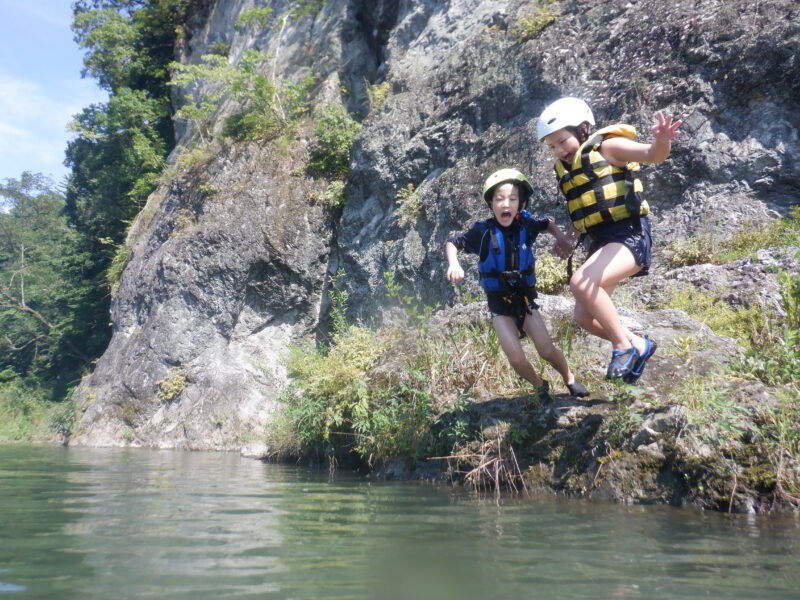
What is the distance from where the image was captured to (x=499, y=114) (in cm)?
989

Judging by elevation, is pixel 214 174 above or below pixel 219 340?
above

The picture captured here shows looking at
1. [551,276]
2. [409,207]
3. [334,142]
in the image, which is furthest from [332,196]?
[551,276]

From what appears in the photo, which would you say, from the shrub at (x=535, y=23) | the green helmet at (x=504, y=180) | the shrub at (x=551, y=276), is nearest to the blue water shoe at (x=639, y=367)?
the green helmet at (x=504, y=180)

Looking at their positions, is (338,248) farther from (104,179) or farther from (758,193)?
(104,179)

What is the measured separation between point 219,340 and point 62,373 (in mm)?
17825

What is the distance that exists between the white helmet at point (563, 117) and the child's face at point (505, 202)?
0.45 metres

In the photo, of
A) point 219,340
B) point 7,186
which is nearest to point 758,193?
point 219,340

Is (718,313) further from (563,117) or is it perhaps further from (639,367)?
(563,117)

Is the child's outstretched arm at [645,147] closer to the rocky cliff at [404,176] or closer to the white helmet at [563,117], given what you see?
the white helmet at [563,117]

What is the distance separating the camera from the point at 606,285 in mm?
3982

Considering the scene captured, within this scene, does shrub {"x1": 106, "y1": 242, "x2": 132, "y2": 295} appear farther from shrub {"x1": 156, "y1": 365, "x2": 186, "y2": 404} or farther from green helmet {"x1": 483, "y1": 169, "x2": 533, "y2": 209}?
green helmet {"x1": 483, "y1": 169, "x2": 533, "y2": 209}

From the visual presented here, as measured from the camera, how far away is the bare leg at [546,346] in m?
4.40

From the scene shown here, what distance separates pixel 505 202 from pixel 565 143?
57cm

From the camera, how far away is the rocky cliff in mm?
7395
